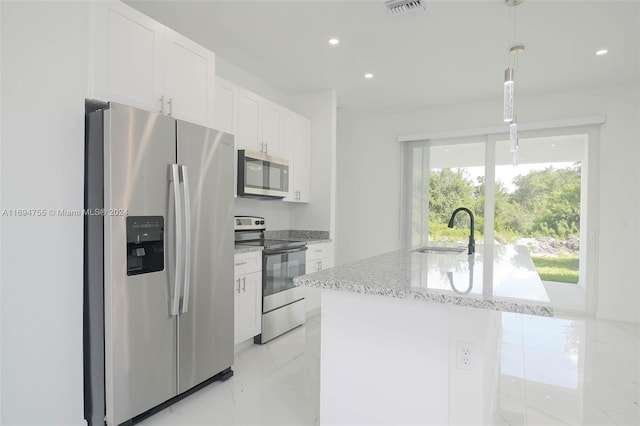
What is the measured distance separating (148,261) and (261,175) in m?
1.76

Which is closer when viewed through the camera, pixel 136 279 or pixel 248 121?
pixel 136 279

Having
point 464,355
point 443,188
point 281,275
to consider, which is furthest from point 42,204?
point 443,188

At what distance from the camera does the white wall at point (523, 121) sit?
412 centimetres

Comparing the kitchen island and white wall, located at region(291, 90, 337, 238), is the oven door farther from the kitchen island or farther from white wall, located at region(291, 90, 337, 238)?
the kitchen island

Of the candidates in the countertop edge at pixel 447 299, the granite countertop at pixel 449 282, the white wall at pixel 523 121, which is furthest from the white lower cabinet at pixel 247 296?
the white wall at pixel 523 121

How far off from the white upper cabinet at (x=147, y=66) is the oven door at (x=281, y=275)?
4.54 feet

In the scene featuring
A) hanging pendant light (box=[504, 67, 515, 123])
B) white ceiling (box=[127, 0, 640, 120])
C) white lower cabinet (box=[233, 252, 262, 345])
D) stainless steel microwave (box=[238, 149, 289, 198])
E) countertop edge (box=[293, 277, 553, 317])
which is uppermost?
white ceiling (box=[127, 0, 640, 120])

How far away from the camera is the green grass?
4539mm

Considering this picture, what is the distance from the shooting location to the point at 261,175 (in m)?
3.60

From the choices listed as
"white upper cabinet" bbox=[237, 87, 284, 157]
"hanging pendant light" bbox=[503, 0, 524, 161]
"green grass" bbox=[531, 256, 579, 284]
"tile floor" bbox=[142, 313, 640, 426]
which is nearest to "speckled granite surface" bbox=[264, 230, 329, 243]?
"white upper cabinet" bbox=[237, 87, 284, 157]

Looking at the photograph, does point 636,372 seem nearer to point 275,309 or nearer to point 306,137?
point 275,309

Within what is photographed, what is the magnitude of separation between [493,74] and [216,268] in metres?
3.60

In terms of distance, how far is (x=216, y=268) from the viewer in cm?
243

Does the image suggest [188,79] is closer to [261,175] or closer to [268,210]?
[261,175]
